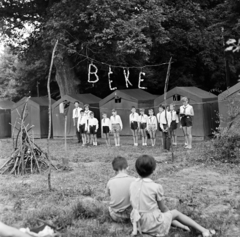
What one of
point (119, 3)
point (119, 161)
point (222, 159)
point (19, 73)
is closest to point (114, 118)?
point (119, 3)

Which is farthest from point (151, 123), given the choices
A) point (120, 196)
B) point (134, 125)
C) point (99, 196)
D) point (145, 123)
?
point (120, 196)

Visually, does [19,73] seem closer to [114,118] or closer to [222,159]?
[114,118]

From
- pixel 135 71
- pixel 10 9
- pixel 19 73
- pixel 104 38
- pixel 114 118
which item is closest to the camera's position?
pixel 114 118

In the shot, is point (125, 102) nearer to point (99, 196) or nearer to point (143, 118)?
point (143, 118)

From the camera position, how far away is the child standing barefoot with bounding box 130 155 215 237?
4.57m

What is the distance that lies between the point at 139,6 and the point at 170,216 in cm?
1560

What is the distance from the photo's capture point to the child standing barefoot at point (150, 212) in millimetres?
4574

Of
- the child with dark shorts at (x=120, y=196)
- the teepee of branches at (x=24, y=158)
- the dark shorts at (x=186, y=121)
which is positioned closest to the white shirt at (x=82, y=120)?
the dark shorts at (x=186, y=121)

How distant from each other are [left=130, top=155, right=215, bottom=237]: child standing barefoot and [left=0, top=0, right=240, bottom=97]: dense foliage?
497 inches

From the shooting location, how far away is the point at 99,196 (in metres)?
6.84

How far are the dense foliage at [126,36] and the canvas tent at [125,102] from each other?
1807 mm

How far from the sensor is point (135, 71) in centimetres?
2445

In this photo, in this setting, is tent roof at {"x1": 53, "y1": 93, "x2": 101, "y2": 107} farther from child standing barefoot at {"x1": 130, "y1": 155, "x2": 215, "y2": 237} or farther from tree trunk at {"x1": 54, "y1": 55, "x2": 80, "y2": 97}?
child standing barefoot at {"x1": 130, "y1": 155, "x2": 215, "y2": 237}

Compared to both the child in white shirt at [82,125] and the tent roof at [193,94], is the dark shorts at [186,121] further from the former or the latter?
the child in white shirt at [82,125]
